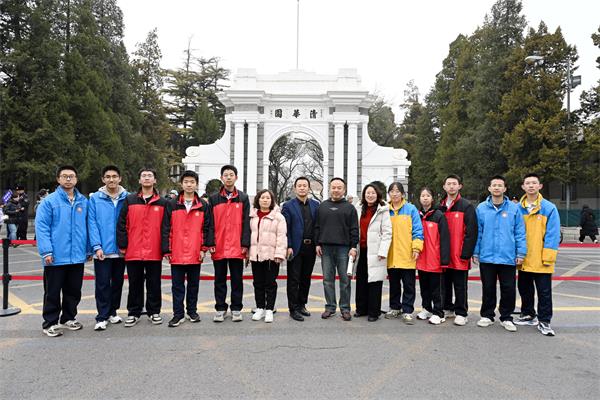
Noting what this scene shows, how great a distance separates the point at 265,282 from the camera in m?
5.68

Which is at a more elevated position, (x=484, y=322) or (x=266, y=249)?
(x=266, y=249)

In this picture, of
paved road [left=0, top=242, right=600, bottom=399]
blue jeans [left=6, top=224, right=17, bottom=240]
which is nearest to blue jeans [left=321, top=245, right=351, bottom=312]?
paved road [left=0, top=242, right=600, bottom=399]

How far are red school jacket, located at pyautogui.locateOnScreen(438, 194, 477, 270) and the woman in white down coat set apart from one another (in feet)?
2.79

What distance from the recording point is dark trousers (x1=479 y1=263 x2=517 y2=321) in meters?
5.34

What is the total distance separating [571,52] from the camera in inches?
990

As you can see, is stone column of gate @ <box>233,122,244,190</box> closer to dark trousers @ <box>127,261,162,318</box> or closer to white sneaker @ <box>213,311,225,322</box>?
dark trousers @ <box>127,261,162,318</box>

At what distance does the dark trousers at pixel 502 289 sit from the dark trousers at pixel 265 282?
269 cm

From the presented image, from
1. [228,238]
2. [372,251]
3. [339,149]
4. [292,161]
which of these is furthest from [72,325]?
[292,161]

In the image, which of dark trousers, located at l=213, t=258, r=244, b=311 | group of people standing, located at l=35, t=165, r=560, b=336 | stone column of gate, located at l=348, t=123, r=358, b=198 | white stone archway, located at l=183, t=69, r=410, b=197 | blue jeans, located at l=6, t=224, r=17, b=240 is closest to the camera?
group of people standing, located at l=35, t=165, r=560, b=336

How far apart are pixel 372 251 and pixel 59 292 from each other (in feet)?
12.6

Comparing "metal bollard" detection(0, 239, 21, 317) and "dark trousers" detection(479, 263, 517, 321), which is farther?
"metal bollard" detection(0, 239, 21, 317)

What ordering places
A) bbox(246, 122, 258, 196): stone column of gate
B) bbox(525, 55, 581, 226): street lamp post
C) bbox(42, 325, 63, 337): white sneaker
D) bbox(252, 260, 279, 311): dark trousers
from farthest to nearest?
bbox(246, 122, 258, 196): stone column of gate < bbox(525, 55, 581, 226): street lamp post < bbox(252, 260, 279, 311): dark trousers < bbox(42, 325, 63, 337): white sneaker

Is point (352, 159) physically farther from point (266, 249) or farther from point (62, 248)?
point (62, 248)

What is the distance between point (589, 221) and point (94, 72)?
27166 mm
